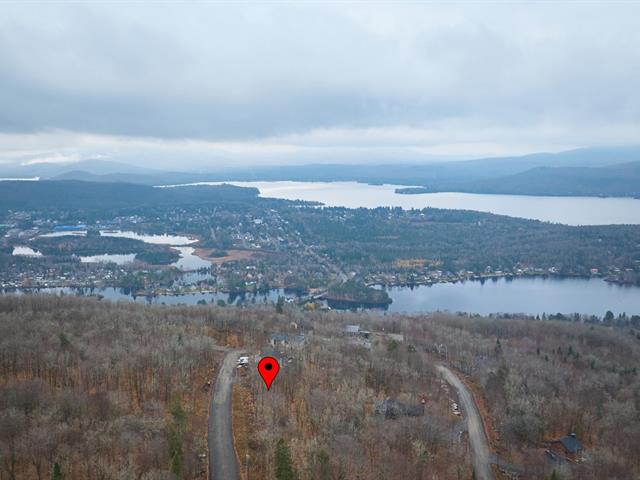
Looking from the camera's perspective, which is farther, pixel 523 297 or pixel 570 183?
pixel 570 183

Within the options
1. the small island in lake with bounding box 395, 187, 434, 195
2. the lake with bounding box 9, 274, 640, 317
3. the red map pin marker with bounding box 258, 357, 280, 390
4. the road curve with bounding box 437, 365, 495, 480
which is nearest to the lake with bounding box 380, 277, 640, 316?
the lake with bounding box 9, 274, 640, 317

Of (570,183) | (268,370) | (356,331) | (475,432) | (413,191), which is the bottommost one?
(356,331)

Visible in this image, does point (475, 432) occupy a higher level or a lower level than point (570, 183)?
lower

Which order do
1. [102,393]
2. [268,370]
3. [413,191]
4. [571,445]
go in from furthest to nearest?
[413,191], [268,370], [571,445], [102,393]

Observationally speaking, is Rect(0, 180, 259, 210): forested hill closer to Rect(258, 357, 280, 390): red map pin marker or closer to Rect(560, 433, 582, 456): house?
Rect(258, 357, 280, 390): red map pin marker

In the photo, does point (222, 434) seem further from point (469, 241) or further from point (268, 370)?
point (469, 241)

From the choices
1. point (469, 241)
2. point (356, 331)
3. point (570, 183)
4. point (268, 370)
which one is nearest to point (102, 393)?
point (268, 370)

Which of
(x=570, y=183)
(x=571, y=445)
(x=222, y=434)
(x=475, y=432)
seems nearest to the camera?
(x=222, y=434)
